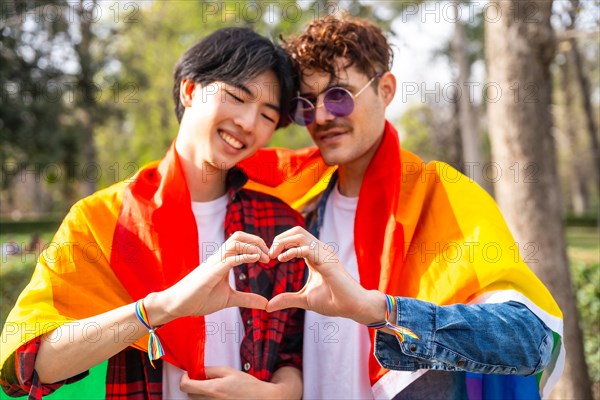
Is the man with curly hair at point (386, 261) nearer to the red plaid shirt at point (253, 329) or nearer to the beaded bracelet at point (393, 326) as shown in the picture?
the beaded bracelet at point (393, 326)

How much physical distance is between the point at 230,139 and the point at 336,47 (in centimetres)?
71

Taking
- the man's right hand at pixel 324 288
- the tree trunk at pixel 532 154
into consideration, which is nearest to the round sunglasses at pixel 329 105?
the man's right hand at pixel 324 288

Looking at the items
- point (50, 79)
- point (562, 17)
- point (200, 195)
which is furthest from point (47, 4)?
point (200, 195)

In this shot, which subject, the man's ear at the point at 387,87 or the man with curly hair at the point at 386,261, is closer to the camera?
the man with curly hair at the point at 386,261

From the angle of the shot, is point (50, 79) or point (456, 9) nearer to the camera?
point (456, 9)

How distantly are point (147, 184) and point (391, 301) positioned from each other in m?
1.15

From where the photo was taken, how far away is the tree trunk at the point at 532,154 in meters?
4.37

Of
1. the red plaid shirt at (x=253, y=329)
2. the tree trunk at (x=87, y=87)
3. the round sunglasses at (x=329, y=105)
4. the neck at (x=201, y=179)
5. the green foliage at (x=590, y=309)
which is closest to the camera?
the red plaid shirt at (x=253, y=329)

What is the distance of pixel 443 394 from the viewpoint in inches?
95.3

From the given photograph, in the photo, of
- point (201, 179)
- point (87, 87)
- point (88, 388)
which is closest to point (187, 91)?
point (201, 179)

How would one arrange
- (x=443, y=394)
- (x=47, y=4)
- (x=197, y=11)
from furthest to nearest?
(x=197, y=11)
(x=47, y=4)
(x=443, y=394)

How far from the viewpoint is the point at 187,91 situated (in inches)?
105

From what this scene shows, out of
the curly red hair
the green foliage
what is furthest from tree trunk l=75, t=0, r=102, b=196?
the curly red hair

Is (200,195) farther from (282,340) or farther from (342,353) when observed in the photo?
(342,353)
